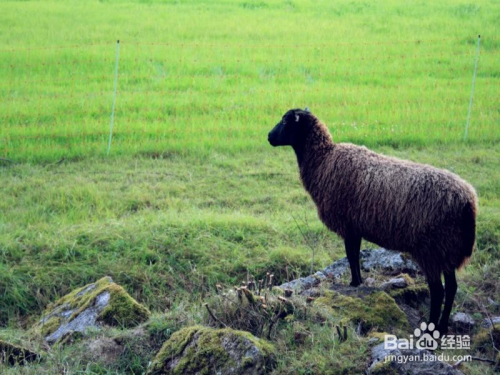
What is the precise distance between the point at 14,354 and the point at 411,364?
3.63 meters

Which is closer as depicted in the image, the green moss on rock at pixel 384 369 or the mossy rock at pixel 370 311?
the green moss on rock at pixel 384 369

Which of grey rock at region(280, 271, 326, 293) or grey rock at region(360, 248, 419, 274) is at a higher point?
grey rock at region(360, 248, 419, 274)

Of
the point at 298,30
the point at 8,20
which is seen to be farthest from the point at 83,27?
the point at 298,30

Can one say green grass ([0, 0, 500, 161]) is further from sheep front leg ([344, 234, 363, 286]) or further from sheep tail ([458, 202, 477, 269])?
sheep tail ([458, 202, 477, 269])

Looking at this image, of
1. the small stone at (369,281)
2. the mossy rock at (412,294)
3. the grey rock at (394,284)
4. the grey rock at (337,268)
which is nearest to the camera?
the mossy rock at (412,294)

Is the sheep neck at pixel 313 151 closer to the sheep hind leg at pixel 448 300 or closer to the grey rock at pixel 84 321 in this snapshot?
the sheep hind leg at pixel 448 300

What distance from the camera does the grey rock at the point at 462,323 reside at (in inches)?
271

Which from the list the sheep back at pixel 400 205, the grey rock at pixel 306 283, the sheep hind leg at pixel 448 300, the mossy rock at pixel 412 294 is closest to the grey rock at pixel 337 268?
the grey rock at pixel 306 283

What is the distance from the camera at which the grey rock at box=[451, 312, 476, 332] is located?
688cm

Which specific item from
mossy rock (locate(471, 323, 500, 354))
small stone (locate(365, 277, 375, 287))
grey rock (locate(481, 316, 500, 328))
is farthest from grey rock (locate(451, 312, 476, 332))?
small stone (locate(365, 277, 375, 287))

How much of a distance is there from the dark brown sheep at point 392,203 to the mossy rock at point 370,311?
396mm

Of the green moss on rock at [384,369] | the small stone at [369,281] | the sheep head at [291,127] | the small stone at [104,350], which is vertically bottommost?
the small stone at [104,350]

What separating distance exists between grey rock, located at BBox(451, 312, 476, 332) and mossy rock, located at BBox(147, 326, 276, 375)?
207 centimetres

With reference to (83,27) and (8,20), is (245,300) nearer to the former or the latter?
(83,27)
